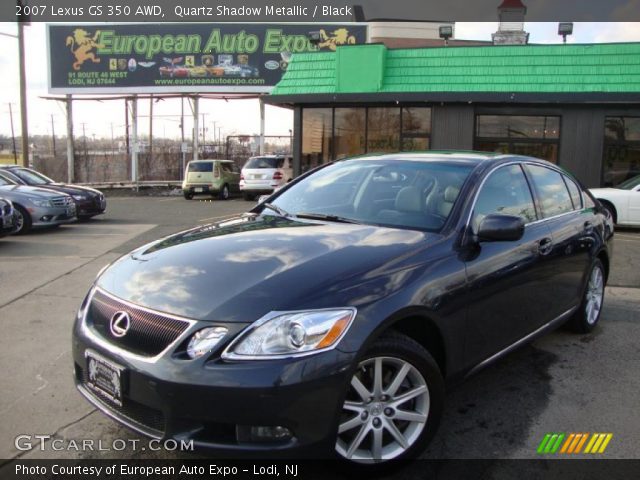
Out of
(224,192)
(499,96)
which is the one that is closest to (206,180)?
(224,192)

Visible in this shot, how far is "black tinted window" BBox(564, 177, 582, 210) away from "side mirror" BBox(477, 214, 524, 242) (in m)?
1.87

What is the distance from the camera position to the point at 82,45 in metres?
25.9

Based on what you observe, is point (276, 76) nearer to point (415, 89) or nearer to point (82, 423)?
point (415, 89)

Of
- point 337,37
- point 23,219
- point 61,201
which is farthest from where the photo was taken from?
point 337,37

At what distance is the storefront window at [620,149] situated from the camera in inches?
657

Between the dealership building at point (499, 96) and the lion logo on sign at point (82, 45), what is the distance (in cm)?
1268

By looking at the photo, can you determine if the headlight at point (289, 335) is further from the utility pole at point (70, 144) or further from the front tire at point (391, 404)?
the utility pole at point (70, 144)

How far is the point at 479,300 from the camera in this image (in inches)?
131

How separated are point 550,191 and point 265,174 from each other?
664 inches

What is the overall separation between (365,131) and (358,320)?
16348 mm

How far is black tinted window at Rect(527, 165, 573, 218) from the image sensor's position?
4402 millimetres

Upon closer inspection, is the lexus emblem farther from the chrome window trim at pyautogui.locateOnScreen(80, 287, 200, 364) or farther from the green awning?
the green awning

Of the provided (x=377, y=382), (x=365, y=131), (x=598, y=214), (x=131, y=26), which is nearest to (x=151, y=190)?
(x=131, y=26)

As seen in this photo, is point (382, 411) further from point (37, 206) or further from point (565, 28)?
point (565, 28)
